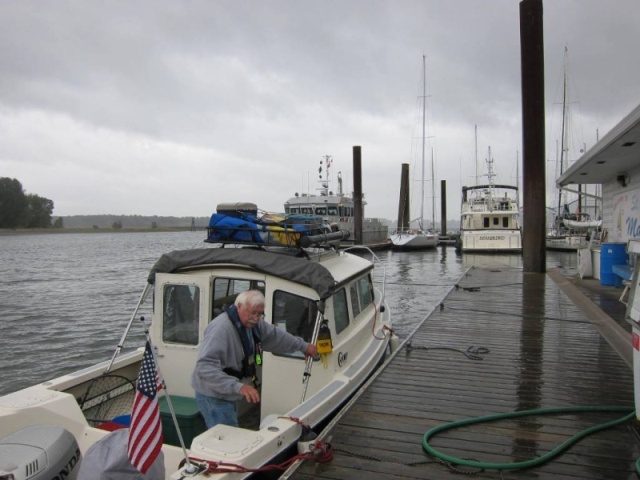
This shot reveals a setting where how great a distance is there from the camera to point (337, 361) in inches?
218

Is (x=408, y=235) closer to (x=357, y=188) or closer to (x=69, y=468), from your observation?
(x=357, y=188)

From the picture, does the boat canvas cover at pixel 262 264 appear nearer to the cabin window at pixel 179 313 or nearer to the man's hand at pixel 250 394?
the cabin window at pixel 179 313

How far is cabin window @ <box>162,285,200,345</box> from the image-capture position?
17.5 ft

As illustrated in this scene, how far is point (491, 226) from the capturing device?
36438 mm

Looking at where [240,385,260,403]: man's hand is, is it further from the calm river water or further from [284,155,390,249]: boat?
[284,155,390,249]: boat

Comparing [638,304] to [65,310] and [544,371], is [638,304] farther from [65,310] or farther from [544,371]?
[65,310]

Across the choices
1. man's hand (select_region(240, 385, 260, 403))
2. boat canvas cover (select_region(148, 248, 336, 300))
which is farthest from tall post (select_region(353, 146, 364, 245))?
man's hand (select_region(240, 385, 260, 403))

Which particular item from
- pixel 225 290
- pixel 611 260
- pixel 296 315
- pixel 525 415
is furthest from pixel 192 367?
pixel 611 260

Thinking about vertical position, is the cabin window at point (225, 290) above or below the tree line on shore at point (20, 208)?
below

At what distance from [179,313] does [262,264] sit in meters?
1.15

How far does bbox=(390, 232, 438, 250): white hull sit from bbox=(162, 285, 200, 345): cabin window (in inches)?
1592

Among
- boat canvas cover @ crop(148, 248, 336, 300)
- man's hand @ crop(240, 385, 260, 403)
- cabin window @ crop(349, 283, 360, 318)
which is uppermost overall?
boat canvas cover @ crop(148, 248, 336, 300)

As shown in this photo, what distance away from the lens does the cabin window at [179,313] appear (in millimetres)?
5320

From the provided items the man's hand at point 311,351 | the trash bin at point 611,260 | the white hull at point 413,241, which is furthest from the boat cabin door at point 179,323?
the white hull at point 413,241
